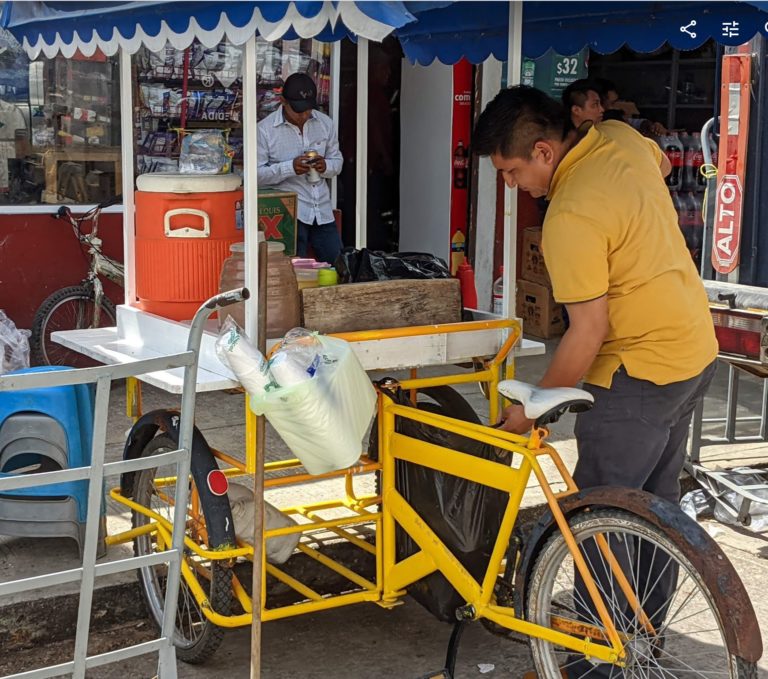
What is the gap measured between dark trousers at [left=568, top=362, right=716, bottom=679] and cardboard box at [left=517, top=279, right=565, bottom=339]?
206 inches

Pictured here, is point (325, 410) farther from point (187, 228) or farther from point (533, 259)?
point (533, 259)

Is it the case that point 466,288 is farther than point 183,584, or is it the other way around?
point 466,288

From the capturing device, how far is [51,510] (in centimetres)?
458

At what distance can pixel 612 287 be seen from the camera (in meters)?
3.52

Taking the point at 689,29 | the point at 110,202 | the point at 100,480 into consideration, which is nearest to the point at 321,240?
the point at 110,202

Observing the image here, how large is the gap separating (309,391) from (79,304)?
4186mm

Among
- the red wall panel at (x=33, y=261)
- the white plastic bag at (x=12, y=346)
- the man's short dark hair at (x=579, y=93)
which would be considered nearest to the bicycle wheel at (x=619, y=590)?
the man's short dark hair at (x=579, y=93)

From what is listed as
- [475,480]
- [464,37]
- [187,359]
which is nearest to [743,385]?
[464,37]

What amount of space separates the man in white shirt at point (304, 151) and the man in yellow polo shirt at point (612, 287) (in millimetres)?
3365

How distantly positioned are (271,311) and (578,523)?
1.29 meters

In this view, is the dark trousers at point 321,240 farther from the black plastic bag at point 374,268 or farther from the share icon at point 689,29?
the share icon at point 689,29

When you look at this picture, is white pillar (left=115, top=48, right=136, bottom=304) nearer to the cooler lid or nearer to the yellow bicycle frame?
the cooler lid

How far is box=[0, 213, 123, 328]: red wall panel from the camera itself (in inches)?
289

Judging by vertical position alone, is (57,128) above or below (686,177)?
above
